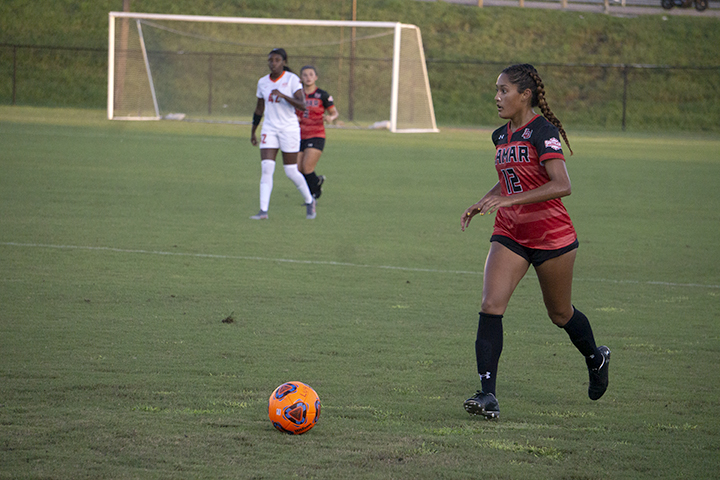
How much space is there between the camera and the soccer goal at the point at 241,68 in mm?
29109

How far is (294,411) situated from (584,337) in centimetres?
179

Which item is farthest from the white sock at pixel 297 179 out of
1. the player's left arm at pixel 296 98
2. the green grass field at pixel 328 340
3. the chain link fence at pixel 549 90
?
the chain link fence at pixel 549 90

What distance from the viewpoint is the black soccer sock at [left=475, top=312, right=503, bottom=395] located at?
172 inches

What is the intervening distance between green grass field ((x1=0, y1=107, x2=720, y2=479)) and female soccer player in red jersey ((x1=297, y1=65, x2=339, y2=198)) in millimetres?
674

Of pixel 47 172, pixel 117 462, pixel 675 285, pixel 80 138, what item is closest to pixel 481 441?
pixel 117 462

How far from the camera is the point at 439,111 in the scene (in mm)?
40219

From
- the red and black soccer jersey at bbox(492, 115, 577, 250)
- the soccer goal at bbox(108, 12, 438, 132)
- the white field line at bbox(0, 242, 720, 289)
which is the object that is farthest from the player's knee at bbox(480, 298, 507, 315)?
the soccer goal at bbox(108, 12, 438, 132)

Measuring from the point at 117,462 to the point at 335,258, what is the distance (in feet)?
17.8

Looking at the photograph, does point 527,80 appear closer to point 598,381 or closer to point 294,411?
point 598,381

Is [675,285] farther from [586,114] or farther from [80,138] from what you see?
[586,114]

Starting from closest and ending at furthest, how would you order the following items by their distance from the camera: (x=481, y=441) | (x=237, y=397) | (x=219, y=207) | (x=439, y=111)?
(x=481, y=441) < (x=237, y=397) < (x=219, y=207) < (x=439, y=111)

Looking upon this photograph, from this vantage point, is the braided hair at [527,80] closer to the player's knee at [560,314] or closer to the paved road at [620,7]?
the player's knee at [560,314]

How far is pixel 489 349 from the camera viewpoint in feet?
14.4

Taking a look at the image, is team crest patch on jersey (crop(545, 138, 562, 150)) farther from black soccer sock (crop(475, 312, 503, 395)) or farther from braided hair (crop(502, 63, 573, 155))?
black soccer sock (crop(475, 312, 503, 395))
